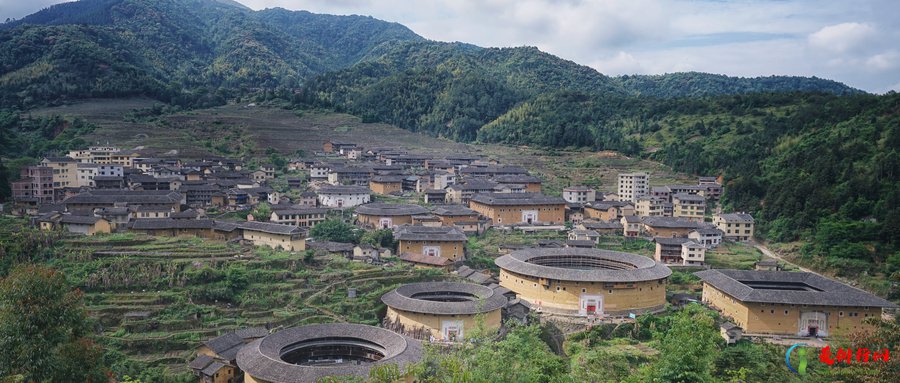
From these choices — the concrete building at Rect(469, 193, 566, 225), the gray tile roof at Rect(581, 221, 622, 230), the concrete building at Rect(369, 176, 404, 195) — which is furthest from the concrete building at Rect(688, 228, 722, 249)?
the concrete building at Rect(369, 176, 404, 195)

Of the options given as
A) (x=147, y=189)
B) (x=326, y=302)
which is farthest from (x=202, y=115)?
(x=326, y=302)

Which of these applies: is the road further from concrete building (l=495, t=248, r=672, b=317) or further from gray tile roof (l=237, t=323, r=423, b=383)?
gray tile roof (l=237, t=323, r=423, b=383)

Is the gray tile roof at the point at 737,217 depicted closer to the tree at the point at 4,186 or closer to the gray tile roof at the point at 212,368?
the gray tile roof at the point at 212,368

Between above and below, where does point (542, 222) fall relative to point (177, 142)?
below

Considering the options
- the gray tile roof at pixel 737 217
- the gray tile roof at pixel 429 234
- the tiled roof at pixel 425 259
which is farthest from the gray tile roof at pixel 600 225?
the tiled roof at pixel 425 259

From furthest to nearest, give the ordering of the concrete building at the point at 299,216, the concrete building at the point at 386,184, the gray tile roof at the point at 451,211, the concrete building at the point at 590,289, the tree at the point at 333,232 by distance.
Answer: the concrete building at the point at 386,184, the gray tile roof at the point at 451,211, the concrete building at the point at 299,216, the tree at the point at 333,232, the concrete building at the point at 590,289

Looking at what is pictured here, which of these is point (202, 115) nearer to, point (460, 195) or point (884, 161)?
point (460, 195)
